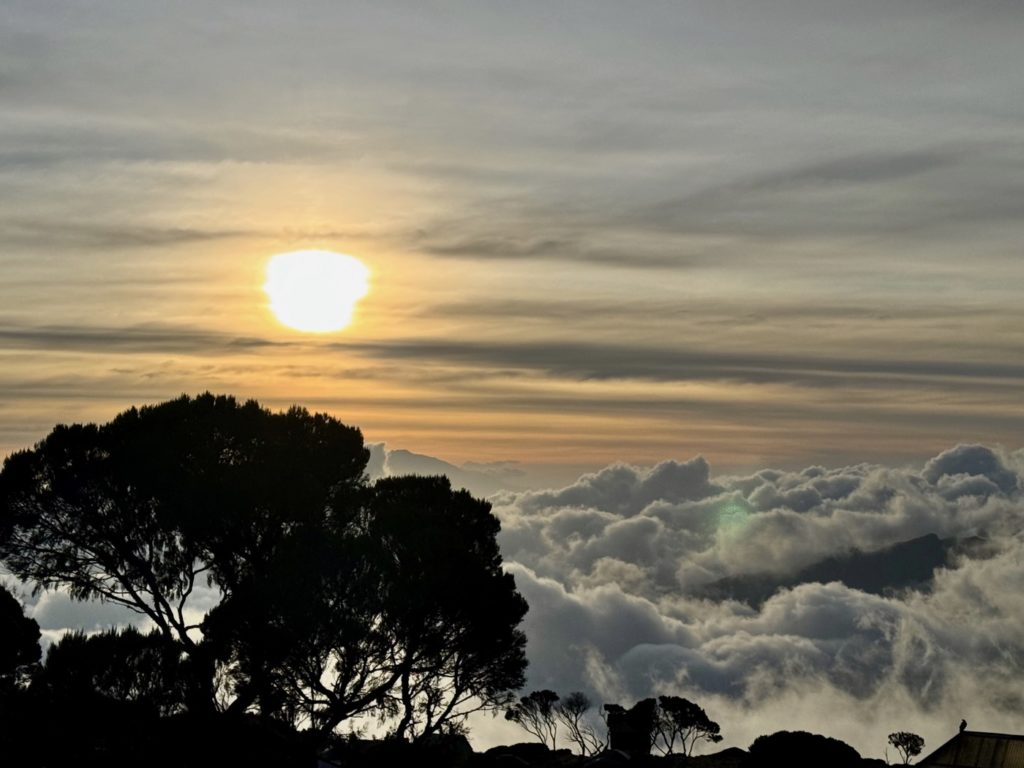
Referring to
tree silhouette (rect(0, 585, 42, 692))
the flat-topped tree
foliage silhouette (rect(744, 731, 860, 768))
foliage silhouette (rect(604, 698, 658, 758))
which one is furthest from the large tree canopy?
foliage silhouette (rect(604, 698, 658, 758))

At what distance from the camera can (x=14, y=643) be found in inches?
1788

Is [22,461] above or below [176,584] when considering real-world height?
above

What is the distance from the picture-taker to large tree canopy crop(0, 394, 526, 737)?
37.1 meters

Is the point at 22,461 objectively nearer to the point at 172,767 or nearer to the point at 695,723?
the point at 172,767

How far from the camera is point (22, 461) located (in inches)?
1553

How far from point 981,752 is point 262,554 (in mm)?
43459

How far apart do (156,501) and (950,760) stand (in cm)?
4618

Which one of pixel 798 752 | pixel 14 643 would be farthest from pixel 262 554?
pixel 798 752

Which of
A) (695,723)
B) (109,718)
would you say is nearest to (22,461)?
(109,718)

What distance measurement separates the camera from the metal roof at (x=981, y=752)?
61.3 metres

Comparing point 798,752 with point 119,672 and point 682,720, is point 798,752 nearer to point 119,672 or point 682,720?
point 682,720

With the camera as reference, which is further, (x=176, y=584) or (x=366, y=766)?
(x=366, y=766)

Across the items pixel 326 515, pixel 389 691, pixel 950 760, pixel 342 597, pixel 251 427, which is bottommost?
pixel 950 760

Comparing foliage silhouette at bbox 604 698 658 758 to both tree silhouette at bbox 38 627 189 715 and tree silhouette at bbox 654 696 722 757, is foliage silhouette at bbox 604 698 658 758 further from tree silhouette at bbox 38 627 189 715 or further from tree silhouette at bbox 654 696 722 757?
tree silhouette at bbox 38 627 189 715
